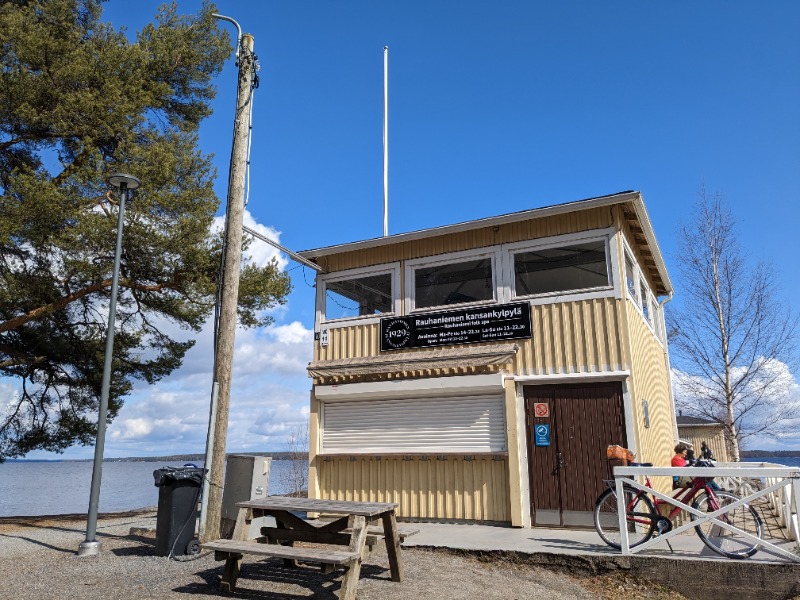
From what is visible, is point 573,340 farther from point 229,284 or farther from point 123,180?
point 123,180

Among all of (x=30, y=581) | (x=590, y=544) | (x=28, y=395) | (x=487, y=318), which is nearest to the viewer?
(x=30, y=581)

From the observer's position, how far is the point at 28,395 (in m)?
15.0

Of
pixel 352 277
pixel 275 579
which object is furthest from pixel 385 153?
pixel 275 579

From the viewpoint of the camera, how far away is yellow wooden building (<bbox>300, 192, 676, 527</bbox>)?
31.2 feet

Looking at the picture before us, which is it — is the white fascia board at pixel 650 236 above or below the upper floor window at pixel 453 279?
above

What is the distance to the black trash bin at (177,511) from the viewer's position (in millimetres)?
7559

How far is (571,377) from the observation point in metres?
9.62

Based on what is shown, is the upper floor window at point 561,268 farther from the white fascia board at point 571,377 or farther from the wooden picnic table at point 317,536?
the wooden picnic table at point 317,536

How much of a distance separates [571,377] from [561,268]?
6.40ft

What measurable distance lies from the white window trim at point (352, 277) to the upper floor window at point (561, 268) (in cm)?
231

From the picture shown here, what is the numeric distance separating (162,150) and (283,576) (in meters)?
9.54

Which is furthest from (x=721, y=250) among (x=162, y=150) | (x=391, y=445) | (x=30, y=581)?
(x=30, y=581)

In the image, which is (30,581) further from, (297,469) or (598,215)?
(297,469)

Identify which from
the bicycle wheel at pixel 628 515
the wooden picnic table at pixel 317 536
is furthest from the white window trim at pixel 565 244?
the wooden picnic table at pixel 317 536
